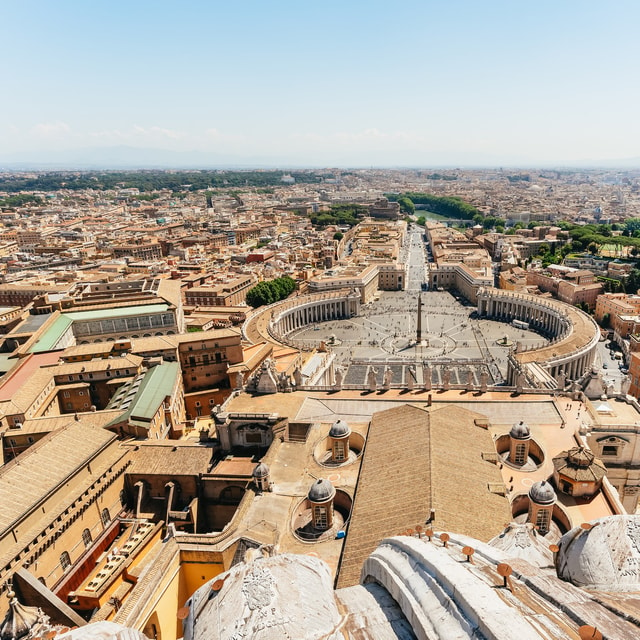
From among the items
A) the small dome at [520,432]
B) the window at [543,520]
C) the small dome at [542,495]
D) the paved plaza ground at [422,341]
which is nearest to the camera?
the small dome at [542,495]

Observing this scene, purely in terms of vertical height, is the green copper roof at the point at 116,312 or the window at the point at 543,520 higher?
the green copper roof at the point at 116,312

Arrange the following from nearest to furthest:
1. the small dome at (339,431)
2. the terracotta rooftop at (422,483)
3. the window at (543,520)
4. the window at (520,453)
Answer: the terracotta rooftop at (422,483)
the window at (543,520)
the window at (520,453)
the small dome at (339,431)

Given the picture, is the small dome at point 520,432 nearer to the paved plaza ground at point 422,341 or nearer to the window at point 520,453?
the window at point 520,453

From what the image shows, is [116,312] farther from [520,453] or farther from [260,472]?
[520,453]

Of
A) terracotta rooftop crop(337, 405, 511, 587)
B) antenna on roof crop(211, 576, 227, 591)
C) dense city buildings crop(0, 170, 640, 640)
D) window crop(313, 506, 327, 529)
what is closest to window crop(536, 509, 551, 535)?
dense city buildings crop(0, 170, 640, 640)

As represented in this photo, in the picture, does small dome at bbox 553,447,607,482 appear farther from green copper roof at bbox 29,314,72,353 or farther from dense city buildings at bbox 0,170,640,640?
green copper roof at bbox 29,314,72,353

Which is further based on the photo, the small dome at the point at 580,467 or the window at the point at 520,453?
the window at the point at 520,453

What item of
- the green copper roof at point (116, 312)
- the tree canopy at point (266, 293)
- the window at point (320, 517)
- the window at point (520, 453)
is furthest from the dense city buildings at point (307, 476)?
the tree canopy at point (266, 293)

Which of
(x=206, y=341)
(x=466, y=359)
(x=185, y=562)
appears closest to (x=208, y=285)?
(x=206, y=341)

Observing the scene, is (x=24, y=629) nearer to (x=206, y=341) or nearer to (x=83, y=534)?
(x=83, y=534)

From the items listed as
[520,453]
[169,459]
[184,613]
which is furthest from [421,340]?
[184,613]
